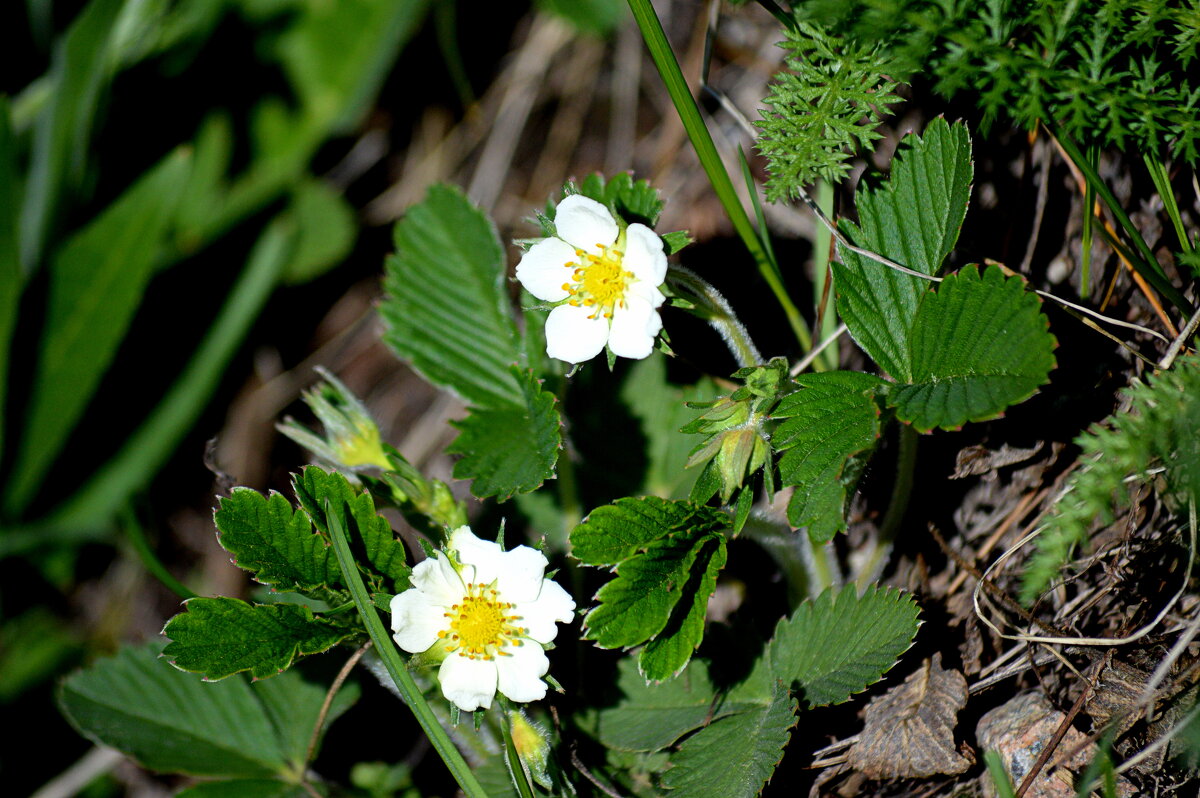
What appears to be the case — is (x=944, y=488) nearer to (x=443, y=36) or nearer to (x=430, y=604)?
(x=430, y=604)

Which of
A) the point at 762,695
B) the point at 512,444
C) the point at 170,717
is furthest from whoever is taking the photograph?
the point at 170,717

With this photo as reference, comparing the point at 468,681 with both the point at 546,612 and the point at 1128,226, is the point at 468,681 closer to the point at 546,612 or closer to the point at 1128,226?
the point at 546,612

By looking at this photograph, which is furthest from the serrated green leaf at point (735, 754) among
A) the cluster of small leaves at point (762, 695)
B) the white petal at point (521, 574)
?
the white petal at point (521, 574)

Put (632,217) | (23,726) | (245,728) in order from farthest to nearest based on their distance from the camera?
(23,726)
(245,728)
(632,217)

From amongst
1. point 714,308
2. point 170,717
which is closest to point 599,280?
point 714,308

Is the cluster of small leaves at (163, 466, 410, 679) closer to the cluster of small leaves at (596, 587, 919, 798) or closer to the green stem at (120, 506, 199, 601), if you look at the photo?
the green stem at (120, 506, 199, 601)

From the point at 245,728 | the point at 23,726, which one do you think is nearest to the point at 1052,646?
the point at 245,728

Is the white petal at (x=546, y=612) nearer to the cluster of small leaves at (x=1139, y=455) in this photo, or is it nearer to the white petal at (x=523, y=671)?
the white petal at (x=523, y=671)
